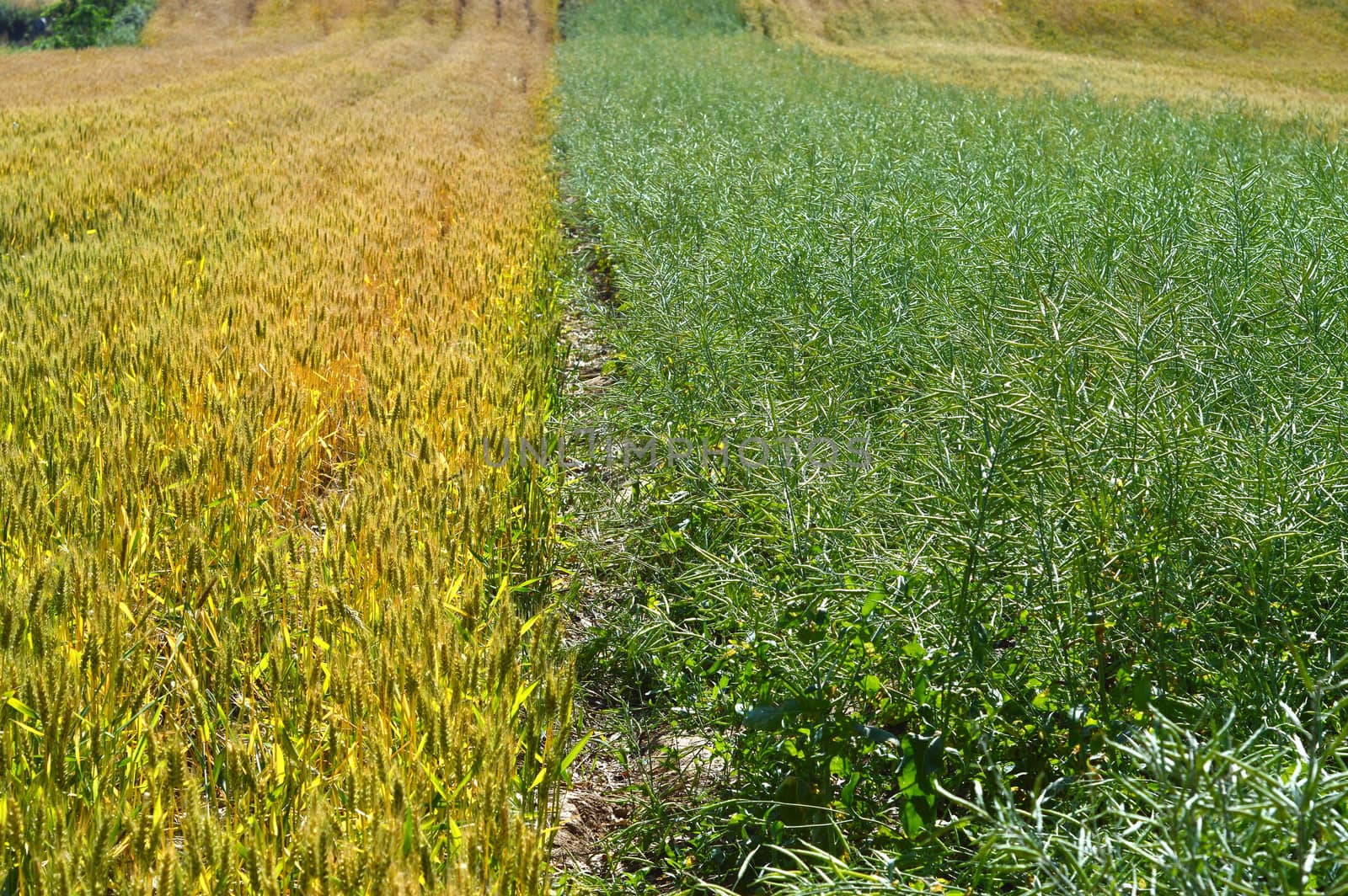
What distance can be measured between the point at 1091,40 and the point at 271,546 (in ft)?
129

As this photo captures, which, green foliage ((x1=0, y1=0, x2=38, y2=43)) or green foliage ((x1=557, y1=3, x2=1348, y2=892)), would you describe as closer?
green foliage ((x1=557, y1=3, x2=1348, y2=892))

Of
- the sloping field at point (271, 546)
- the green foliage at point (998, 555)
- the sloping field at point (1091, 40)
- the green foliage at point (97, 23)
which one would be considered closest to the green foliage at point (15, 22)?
the green foliage at point (97, 23)

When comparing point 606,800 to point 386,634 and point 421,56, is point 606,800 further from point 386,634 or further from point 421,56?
point 421,56

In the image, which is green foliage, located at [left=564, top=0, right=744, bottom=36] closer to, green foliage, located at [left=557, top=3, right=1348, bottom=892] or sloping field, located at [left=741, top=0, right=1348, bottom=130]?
sloping field, located at [left=741, top=0, right=1348, bottom=130]

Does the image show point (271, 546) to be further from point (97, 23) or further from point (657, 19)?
point (97, 23)

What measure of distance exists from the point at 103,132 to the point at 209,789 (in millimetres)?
11994

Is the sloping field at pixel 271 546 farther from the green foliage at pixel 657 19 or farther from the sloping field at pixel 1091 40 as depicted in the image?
the green foliage at pixel 657 19

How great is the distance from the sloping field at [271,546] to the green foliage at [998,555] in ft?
1.53

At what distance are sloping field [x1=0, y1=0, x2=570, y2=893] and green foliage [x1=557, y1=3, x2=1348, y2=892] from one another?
1.53 ft

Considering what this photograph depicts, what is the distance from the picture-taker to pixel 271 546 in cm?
→ 268

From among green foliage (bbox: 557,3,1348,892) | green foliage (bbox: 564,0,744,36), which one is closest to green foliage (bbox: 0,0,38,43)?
green foliage (bbox: 564,0,744,36)

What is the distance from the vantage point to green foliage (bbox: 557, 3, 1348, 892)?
1647 millimetres

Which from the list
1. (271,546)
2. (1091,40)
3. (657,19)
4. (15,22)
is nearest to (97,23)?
(15,22)

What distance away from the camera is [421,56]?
2855cm
